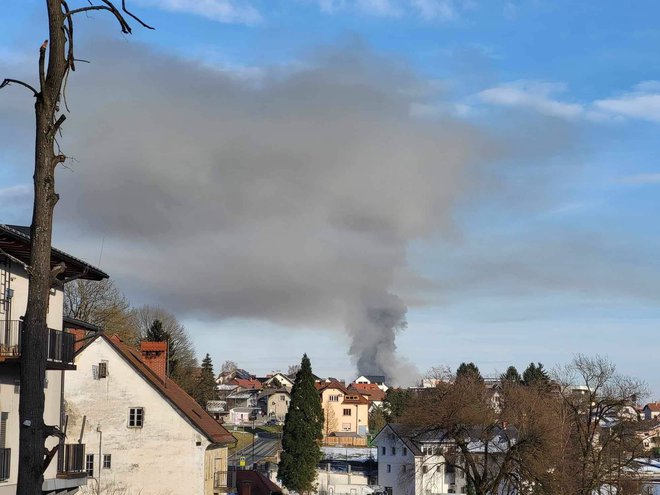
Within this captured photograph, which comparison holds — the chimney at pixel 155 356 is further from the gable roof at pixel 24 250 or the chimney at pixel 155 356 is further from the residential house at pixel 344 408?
the residential house at pixel 344 408

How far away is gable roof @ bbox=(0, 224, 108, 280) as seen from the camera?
21917mm

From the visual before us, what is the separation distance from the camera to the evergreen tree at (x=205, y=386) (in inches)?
4207

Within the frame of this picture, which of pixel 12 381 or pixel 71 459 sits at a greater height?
pixel 12 381

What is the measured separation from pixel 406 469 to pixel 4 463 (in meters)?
72.0

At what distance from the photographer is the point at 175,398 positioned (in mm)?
50031

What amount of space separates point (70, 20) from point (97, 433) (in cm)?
4324

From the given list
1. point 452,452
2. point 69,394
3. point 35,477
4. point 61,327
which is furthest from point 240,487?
point 35,477

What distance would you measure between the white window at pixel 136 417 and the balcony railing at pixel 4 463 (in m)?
23.8

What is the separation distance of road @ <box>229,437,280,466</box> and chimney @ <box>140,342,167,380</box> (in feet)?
155

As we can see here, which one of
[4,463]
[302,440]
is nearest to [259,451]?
[302,440]

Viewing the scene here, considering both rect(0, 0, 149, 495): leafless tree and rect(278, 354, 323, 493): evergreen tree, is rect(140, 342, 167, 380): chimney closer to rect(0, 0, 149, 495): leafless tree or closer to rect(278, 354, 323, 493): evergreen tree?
rect(278, 354, 323, 493): evergreen tree

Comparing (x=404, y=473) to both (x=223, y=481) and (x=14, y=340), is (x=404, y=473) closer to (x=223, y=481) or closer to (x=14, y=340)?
(x=223, y=481)

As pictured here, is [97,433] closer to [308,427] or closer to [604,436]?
[604,436]

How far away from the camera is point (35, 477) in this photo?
7238 mm
